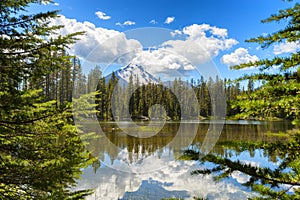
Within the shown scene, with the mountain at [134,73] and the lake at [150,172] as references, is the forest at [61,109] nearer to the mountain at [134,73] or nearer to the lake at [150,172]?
the mountain at [134,73]

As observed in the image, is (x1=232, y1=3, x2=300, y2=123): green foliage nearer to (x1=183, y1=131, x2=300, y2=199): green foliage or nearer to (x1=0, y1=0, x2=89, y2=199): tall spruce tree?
(x1=183, y1=131, x2=300, y2=199): green foliage

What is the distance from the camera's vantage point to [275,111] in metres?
1.69

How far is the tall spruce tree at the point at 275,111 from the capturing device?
1441 millimetres

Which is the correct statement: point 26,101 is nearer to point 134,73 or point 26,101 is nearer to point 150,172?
point 134,73

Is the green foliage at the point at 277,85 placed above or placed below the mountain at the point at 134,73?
below

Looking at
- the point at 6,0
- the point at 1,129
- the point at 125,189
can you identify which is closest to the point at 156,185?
the point at 125,189

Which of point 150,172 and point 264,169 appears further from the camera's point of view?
point 150,172

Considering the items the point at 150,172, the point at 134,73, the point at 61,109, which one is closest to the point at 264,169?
the point at 61,109

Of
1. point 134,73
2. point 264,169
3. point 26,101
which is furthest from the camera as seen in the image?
point 134,73

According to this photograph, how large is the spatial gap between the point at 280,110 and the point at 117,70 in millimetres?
4676

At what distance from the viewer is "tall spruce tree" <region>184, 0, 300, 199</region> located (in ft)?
4.73

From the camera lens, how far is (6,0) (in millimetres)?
3123

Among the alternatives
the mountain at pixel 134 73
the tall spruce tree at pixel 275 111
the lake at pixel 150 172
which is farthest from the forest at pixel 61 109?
the lake at pixel 150 172

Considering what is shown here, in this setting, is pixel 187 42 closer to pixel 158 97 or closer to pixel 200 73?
pixel 200 73
